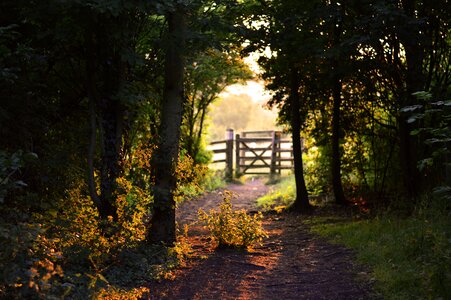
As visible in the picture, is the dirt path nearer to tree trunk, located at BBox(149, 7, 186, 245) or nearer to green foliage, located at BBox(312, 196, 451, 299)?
green foliage, located at BBox(312, 196, 451, 299)

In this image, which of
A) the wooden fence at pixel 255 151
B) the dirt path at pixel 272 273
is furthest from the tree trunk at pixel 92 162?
the wooden fence at pixel 255 151

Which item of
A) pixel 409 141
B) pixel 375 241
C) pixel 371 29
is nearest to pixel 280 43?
pixel 371 29

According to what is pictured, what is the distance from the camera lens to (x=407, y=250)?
22.5ft

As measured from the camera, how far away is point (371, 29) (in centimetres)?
889

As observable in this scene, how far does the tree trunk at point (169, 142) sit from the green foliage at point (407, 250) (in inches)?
117

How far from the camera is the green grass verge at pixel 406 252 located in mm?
5421

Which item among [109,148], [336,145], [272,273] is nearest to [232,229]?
[272,273]

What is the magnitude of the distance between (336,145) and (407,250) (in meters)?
6.47

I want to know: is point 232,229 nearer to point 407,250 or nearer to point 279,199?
point 407,250

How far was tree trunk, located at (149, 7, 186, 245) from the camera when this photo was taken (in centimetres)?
838

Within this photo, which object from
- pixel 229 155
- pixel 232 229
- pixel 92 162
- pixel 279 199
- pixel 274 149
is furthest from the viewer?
pixel 274 149

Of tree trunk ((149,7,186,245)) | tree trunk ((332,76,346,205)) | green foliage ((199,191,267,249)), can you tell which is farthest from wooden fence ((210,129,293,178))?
tree trunk ((149,7,186,245))

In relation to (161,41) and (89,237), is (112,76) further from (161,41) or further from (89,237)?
(89,237)

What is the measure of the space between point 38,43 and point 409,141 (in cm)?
757
